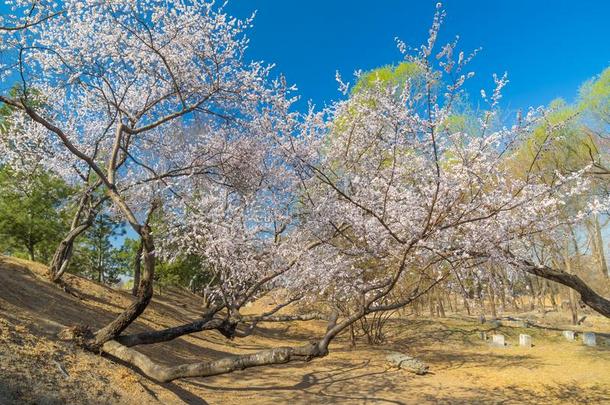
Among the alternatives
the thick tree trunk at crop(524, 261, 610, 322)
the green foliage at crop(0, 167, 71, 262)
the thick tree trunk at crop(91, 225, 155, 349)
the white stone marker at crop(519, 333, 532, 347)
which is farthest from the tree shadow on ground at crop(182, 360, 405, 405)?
the green foliage at crop(0, 167, 71, 262)

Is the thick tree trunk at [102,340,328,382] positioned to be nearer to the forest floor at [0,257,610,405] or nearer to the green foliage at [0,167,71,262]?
the forest floor at [0,257,610,405]

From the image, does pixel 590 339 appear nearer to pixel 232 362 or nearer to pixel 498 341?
pixel 498 341

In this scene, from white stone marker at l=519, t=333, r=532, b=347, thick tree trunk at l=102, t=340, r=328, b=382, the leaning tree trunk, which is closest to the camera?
thick tree trunk at l=102, t=340, r=328, b=382

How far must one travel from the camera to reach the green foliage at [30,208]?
14930 millimetres

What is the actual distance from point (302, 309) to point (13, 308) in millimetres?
17237

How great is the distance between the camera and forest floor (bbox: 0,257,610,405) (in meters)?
5.66

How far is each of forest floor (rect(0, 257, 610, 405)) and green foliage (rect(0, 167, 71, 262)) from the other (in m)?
2.95

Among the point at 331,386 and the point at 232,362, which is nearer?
the point at 232,362

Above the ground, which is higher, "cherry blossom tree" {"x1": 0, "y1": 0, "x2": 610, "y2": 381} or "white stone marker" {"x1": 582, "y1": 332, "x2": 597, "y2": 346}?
"cherry blossom tree" {"x1": 0, "y1": 0, "x2": 610, "y2": 381}

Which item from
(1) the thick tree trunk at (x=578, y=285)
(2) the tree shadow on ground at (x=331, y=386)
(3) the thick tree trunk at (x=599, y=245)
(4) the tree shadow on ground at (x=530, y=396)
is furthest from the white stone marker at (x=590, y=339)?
(3) the thick tree trunk at (x=599, y=245)

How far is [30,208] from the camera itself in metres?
15.3

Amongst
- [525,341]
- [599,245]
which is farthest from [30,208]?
[599,245]

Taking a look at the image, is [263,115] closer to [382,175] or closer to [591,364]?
[382,175]

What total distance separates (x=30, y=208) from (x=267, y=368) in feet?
35.9
